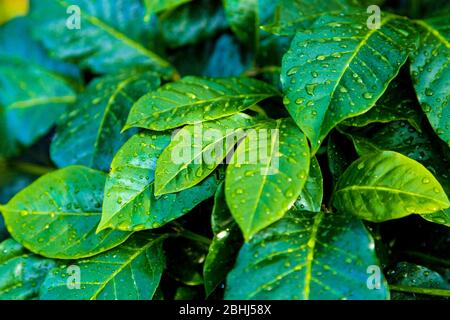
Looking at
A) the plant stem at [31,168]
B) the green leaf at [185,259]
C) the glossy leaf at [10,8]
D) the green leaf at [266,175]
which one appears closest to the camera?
the green leaf at [266,175]

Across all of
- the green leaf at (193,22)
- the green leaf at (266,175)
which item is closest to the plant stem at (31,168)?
the green leaf at (193,22)

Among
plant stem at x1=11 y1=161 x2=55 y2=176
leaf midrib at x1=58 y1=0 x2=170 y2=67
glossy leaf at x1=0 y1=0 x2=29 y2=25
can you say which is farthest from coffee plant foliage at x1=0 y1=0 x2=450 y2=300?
glossy leaf at x1=0 y1=0 x2=29 y2=25

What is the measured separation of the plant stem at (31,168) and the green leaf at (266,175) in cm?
112

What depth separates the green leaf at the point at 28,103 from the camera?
1.86m

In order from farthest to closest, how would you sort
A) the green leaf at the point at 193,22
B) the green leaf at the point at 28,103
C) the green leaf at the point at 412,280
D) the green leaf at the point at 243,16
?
the green leaf at the point at 28,103 < the green leaf at the point at 193,22 < the green leaf at the point at 243,16 < the green leaf at the point at 412,280

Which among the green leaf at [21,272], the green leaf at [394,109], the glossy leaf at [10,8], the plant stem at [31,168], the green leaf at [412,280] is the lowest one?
the plant stem at [31,168]

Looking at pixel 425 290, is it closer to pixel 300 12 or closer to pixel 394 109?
pixel 394 109

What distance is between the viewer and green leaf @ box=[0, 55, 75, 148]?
6.09 ft

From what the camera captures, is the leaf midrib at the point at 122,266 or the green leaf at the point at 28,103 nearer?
the leaf midrib at the point at 122,266

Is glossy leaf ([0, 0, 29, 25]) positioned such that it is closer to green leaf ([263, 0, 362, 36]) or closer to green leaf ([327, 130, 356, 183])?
green leaf ([263, 0, 362, 36])

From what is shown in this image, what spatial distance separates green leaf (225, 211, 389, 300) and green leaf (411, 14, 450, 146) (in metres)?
0.29

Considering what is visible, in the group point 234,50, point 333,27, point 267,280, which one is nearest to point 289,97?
point 333,27

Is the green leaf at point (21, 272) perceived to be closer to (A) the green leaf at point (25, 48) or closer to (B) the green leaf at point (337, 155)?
(B) the green leaf at point (337, 155)

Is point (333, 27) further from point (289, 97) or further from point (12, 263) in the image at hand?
point (12, 263)
